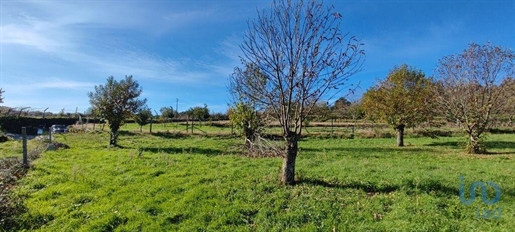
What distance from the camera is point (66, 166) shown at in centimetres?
1111

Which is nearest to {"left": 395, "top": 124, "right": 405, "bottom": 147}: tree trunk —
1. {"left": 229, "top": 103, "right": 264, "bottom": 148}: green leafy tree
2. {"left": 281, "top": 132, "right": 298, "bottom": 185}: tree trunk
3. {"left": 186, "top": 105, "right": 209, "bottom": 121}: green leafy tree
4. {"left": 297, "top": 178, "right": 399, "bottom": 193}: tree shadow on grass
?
{"left": 229, "top": 103, "right": 264, "bottom": 148}: green leafy tree

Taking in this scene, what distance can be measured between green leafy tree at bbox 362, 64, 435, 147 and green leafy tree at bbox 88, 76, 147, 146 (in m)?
18.4

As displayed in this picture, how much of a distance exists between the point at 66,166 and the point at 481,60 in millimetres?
21422

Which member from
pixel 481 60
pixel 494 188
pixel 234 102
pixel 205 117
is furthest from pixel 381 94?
pixel 205 117

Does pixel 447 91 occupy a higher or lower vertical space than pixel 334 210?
higher

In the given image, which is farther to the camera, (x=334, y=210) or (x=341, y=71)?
(x=341, y=71)

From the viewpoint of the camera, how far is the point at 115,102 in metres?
21.0

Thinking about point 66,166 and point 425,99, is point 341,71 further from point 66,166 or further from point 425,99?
point 425,99

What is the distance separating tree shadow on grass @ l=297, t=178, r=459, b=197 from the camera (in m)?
7.16

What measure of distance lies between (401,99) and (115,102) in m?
21.0

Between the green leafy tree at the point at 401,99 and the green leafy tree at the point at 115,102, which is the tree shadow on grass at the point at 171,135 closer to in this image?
the green leafy tree at the point at 115,102

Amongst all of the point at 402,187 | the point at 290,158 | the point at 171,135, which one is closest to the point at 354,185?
the point at 402,187

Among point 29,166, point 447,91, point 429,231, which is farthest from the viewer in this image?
point 447,91

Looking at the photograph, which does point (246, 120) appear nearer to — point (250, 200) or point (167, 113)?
point (250, 200)
